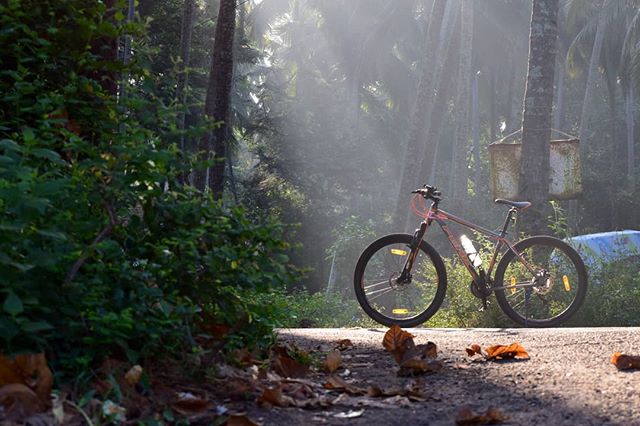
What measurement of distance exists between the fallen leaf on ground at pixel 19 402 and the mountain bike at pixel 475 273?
17.5ft

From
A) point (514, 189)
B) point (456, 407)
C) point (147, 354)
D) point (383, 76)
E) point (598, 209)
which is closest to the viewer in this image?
point (147, 354)

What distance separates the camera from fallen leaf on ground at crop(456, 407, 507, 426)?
3957 millimetres

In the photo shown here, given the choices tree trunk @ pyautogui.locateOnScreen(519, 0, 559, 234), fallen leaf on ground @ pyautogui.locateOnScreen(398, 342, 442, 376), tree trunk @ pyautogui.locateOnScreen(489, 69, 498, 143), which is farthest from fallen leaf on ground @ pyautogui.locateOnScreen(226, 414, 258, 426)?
tree trunk @ pyautogui.locateOnScreen(489, 69, 498, 143)

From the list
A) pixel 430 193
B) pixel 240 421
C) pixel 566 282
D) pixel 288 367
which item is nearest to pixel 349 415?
pixel 240 421

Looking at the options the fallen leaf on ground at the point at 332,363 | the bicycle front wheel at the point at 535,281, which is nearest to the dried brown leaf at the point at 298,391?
the fallen leaf on ground at the point at 332,363

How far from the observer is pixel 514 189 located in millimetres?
12414

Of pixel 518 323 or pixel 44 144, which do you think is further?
pixel 518 323

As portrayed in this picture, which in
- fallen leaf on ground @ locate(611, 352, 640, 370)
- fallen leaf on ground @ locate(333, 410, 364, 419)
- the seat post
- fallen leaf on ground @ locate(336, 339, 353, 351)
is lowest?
fallen leaf on ground @ locate(333, 410, 364, 419)

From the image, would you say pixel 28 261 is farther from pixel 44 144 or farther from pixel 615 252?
pixel 615 252

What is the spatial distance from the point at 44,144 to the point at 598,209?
40611mm

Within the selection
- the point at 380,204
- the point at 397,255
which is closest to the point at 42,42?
the point at 397,255

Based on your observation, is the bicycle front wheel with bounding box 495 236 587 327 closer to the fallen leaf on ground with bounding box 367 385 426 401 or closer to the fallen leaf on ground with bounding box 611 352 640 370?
the fallen leaf on ground with bounding box 611 352 640 370

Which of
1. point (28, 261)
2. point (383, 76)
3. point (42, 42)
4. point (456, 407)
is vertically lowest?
point (456, 407)

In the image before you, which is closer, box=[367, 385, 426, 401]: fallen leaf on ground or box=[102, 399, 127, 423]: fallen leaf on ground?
box=[102, 399, 127, 423]: fallen leaf on ground
